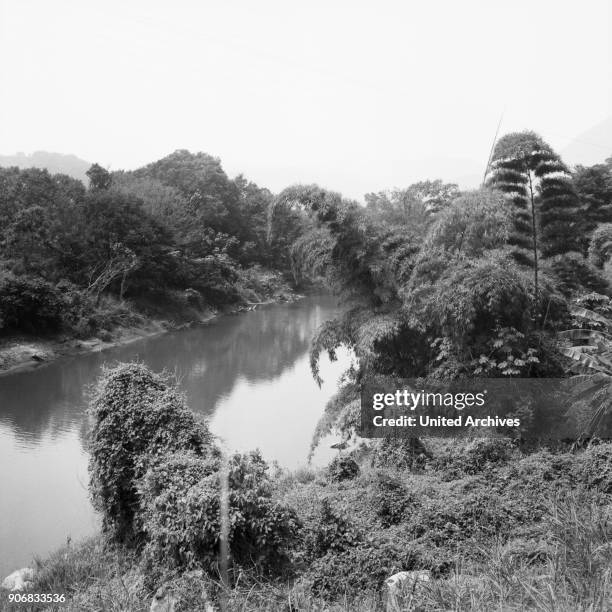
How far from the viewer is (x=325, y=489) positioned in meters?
6.00

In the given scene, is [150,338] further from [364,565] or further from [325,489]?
[364,565]

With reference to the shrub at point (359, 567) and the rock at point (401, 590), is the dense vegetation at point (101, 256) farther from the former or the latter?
the rock at point (401, 590)

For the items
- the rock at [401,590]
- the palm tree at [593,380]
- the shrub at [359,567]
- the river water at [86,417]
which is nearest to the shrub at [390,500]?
the shrub at [359,567]

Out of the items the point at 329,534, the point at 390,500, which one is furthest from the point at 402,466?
the point at 329,534

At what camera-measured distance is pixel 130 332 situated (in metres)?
18.8

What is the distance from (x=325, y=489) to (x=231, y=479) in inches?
82.0

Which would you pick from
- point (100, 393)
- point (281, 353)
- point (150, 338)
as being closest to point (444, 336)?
point (100, 393)

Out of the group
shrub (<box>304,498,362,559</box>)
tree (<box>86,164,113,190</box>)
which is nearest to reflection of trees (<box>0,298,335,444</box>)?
shrub (<box>304,498,362,559</box>)

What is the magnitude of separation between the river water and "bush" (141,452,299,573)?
70.8 inches

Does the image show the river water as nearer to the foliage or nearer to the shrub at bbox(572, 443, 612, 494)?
the shrub at bbox(572, 443, 612, 494)

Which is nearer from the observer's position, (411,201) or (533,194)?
(533,194)

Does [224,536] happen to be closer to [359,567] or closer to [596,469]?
[359,567]

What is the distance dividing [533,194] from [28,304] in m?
12.9

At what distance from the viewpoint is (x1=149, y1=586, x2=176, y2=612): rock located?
3.51 meters
